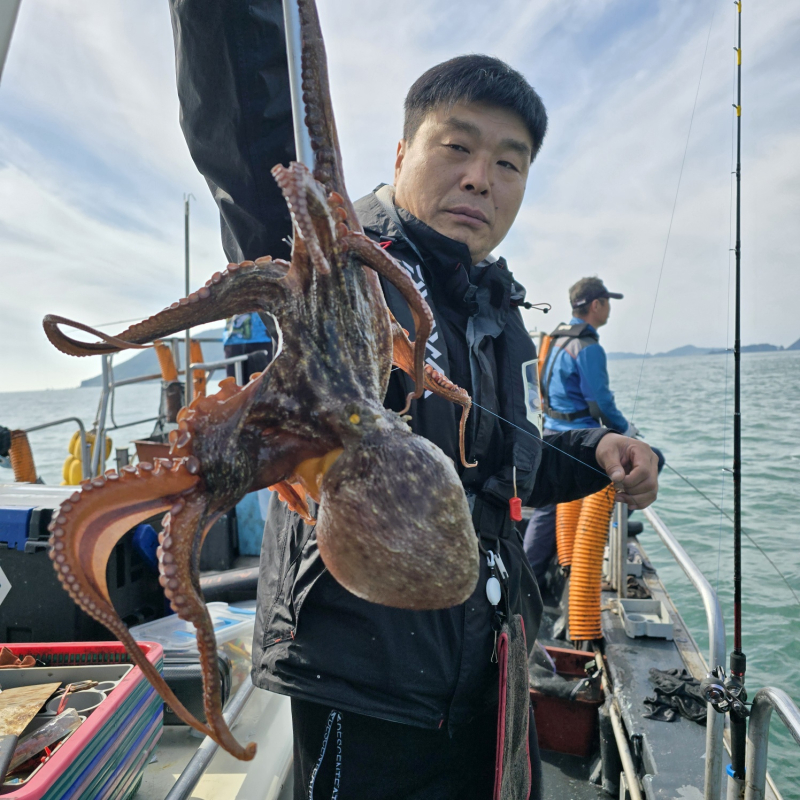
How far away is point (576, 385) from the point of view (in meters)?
7.12

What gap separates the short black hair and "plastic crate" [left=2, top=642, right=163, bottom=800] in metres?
2.14

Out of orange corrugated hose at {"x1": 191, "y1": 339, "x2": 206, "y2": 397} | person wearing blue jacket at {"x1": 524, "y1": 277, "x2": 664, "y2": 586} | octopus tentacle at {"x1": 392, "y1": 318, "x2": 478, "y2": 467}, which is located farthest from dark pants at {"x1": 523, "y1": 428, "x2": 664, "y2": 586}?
octopus tentacle at {"x1": 392, "y1": 318, "x2": 478, "y2": 467}

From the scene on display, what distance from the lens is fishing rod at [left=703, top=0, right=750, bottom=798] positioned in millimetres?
2463

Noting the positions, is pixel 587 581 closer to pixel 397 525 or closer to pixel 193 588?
pixel 397 525

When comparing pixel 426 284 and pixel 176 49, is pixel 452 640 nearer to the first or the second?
pixel 426 284

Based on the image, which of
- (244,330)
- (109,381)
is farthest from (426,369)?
(109,381)

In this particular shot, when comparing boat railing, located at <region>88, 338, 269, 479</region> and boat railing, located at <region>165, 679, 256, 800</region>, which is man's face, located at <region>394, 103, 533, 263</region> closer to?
boat railing, located at <region>165, 679, 256, 800</region>

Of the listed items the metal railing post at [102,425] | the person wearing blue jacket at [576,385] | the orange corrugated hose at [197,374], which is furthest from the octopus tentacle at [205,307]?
the orange corrugated hose at [197,374]

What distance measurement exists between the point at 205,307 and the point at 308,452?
31 cm

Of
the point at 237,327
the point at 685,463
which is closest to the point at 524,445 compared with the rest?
the point at 237,327

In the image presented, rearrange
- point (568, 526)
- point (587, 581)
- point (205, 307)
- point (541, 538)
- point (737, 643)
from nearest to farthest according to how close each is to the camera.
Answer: point (205, 307), point (737, 643), point (587, 581), point (568, 526), point (541, 538)

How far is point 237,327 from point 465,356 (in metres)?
4.16

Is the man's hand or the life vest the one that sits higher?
the life vest

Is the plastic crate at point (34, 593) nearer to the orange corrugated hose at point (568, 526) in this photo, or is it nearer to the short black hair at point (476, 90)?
the short black hair at point (476, 90)
